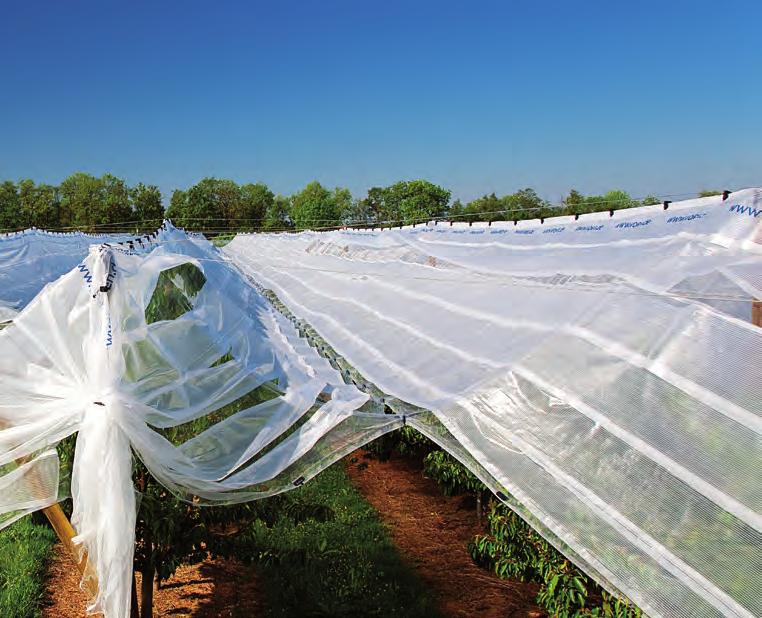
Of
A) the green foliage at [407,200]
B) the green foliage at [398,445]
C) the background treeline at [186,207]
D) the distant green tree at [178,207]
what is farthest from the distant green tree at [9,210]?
the green foliage at [398,445]

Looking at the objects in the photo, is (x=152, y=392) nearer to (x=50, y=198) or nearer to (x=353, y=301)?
(x=353, y=301)

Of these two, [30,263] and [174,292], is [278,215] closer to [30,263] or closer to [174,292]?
[30,263]

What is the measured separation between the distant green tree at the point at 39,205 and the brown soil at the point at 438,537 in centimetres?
3823

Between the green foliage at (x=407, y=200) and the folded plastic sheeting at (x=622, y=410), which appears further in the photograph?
the green foliage at (x=407, y=200)

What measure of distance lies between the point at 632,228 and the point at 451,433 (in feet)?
19.1

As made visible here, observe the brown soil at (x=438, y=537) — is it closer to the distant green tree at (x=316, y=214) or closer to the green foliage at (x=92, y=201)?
the distant green tree at (x=316, y=214)

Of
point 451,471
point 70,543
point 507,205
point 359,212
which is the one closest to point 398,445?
point 451,471

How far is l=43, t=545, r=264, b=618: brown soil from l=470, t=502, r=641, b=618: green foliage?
1.56 meters

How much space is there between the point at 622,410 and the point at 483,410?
574mm

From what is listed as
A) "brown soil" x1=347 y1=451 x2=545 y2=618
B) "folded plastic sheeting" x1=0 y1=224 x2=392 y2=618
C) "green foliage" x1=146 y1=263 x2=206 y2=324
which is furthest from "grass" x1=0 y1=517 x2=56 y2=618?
"brown soil" x1=347 y1=451 x2=545 y2=618

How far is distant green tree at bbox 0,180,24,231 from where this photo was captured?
3919 cm

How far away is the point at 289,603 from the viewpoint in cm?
421

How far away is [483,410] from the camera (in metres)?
2.75

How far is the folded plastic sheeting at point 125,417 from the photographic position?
253 centimetres
